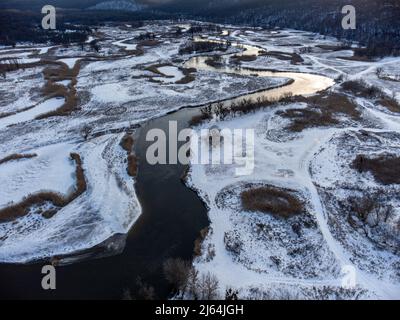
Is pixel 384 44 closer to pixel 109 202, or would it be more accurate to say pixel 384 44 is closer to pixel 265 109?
pixel 265 109

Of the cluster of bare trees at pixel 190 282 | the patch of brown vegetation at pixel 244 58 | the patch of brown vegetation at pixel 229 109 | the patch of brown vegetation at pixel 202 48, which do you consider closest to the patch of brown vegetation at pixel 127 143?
the patch of brown vegetation at pixel 229 109

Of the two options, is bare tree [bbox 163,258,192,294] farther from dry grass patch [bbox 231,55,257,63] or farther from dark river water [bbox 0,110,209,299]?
dry grass patch [bbox 231,55,257,63]

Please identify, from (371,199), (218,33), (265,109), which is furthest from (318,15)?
(371,199)

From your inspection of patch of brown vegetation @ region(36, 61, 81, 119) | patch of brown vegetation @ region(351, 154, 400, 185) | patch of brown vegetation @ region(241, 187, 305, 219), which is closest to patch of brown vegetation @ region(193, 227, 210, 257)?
patch of brown vegetation @ region(241, 187, 305, 219)

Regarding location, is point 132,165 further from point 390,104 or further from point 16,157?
point 390,104

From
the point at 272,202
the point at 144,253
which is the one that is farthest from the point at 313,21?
the point at 144,253
